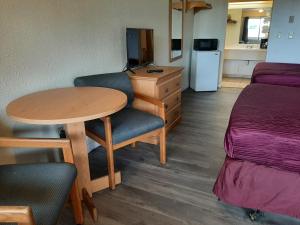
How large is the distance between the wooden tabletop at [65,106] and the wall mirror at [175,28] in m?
2.38

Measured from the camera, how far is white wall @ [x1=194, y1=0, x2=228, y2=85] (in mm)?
4791

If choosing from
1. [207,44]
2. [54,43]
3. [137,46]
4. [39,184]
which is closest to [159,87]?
[137,46]

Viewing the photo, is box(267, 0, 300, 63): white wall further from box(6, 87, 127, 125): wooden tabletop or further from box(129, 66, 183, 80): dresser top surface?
box(6, 87, 127, 125): wooden tabletop

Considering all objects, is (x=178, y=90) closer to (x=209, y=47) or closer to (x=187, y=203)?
(x=187, y=203)

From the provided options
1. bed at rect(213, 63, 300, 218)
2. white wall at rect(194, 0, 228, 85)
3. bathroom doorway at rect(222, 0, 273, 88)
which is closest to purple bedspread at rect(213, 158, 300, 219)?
bed at rect(213, 63, 300, 218)

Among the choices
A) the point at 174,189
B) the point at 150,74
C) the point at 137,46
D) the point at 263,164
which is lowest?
the point at 174,189

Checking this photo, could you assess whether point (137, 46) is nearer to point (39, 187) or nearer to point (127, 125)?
point (127, 125)

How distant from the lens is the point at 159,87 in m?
2.51

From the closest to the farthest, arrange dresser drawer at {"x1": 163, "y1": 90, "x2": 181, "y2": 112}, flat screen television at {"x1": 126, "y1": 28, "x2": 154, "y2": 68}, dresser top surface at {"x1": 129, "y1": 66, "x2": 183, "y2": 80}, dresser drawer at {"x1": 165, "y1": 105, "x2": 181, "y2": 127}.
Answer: dresser top surface at {"x1": 129, "y1": 66, "x2": 183, "y2": 80} < flat screen television at {"x1": 126, "y1": 28, "x2": 154, "y2": 68} < dresser drawer at {"x1": 163, "y1": 90, "x2": 181, "y2": 112} < dresser drawer at {"x1": 165, "y1": 105, "x2": 181, "y2": 127}

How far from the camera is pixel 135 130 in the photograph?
1.91 metres

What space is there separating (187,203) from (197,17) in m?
4.30

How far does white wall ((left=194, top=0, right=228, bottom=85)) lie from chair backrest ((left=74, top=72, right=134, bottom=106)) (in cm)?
330

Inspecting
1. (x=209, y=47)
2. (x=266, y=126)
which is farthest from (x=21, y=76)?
(x=209, y=47)

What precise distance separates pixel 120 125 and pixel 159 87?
791 mm
